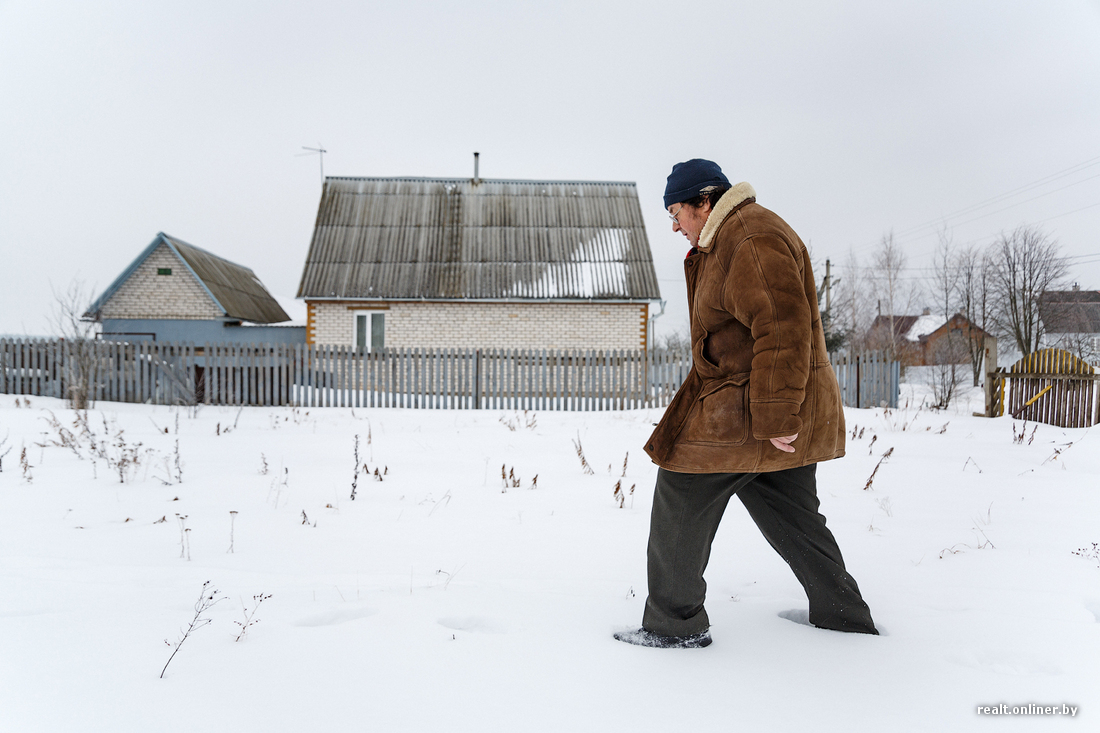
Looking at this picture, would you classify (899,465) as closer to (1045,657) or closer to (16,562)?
(1045,657)

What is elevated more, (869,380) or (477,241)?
(477,241)

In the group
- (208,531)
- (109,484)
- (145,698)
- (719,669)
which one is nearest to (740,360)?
(719,669)

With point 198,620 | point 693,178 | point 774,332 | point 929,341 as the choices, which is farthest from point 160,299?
point 929,341

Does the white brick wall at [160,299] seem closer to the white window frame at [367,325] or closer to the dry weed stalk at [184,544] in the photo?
the white window frame at [367,325]

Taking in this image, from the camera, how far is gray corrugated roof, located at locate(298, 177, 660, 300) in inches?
620

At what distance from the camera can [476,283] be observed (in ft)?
52.0

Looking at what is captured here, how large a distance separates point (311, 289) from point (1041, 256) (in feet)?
84.1

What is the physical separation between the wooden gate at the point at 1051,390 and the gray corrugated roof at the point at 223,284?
19663mm

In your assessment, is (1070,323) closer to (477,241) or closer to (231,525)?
(477,241)

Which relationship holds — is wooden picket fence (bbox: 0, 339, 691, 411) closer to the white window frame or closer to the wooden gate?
the white window frame

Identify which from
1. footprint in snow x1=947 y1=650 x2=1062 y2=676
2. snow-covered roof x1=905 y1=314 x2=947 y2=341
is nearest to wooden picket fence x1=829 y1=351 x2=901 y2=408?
footprint in snow x1=947 y1=650 x2=1062 y2=676

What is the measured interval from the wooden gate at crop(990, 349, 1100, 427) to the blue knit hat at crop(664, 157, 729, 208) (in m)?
9.11

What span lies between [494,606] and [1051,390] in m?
9.95

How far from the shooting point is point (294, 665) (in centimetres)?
180
